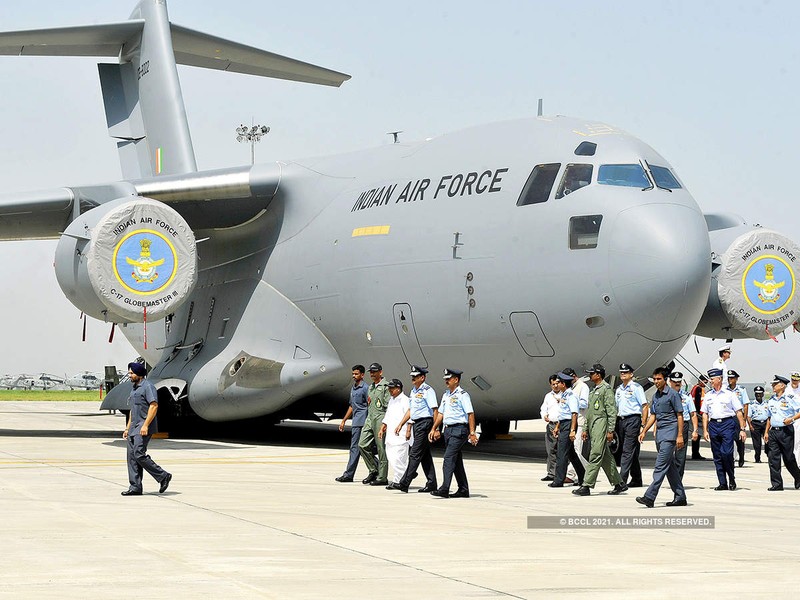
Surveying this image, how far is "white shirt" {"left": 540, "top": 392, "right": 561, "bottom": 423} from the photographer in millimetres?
14180

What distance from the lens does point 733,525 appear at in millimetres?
10445

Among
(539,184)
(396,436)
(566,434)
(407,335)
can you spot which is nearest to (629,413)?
(566,434)

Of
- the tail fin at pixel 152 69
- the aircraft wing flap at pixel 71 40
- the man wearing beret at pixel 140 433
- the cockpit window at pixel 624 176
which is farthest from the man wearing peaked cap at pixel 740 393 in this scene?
the aircraft wing flap at pixel 71 40

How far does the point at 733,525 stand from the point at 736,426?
420 cm

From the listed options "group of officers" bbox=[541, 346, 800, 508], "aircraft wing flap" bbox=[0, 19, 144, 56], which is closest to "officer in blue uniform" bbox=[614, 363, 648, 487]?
"group of officers" bbox=[541, 346, 800, 508]

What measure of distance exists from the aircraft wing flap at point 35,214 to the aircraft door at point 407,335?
641cm

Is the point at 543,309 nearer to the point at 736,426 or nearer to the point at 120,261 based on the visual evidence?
the point at 736,426

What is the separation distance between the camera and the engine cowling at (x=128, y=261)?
59.0ft

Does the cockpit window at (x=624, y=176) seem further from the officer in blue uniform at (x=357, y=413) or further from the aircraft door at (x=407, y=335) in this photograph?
the officer in blue uniform at (x=357, y=413)

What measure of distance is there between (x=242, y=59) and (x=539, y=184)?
39.8 feet

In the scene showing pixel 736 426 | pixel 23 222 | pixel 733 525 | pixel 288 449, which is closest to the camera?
pixel 733 525

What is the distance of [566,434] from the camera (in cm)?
1395

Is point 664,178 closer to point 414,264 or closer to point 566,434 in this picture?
point 414,264

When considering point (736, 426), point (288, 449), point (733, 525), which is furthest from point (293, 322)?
point (733, 525)
